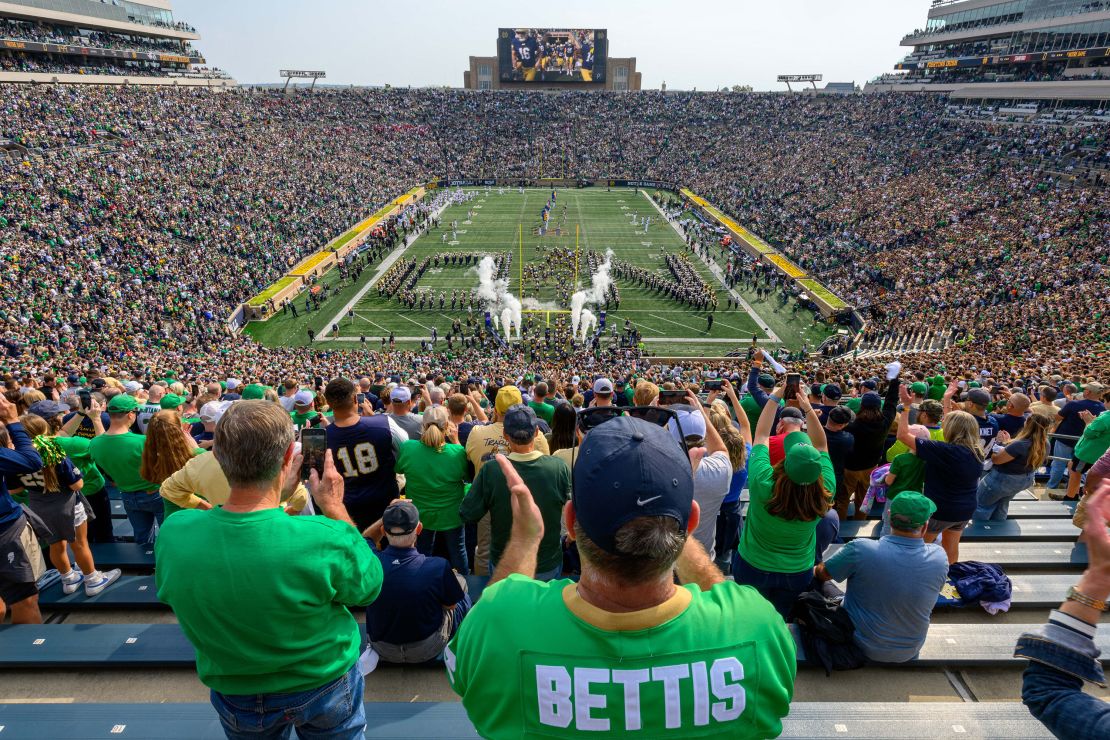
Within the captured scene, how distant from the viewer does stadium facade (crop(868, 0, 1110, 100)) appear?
4347cm

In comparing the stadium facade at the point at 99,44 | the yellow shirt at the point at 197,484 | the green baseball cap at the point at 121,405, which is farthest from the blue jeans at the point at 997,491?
the stadium facade at the point at 99,44

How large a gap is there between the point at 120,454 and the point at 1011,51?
69603 millimetres

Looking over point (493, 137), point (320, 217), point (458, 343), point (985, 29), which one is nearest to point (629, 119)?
point (493, 137)

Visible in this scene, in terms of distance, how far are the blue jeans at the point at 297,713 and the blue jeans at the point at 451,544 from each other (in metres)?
2.33

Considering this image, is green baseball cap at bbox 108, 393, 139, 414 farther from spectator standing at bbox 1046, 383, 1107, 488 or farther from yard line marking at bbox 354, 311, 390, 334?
yard line marking at bbox 354, 311, 390, 334

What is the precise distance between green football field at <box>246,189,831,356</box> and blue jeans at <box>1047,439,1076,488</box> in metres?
18.4

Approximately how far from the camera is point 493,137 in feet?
236

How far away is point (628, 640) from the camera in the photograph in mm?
1645

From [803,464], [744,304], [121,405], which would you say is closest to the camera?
[803,464]

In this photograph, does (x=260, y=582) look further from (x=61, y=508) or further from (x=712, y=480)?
(x=61, y=508)

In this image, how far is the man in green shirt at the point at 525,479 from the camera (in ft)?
13.2

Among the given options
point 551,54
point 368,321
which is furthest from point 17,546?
point 551,54

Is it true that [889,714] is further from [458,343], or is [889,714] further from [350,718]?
[458,343]

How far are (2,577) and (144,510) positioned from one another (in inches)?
55.8
